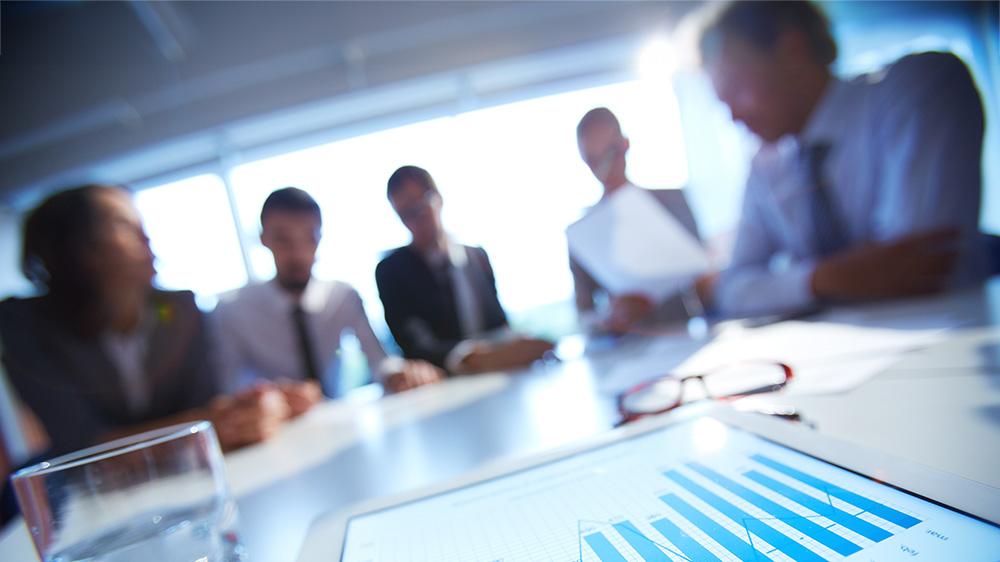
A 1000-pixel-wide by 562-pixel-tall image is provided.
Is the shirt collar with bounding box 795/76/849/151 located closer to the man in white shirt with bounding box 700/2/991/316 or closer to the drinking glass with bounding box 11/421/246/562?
the man in white shirt with bounding box 700/2/991/316

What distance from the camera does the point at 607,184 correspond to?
715mm

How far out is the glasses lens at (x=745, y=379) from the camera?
12.3 inches

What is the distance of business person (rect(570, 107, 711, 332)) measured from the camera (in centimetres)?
71

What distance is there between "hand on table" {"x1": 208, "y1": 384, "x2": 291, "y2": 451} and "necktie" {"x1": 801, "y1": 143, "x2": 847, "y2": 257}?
93 centimetres

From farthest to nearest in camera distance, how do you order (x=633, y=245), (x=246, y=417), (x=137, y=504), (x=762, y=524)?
(x=633, y=245)
(x=246, y=417)
(x=137, y=504)
(x=762, y=524)

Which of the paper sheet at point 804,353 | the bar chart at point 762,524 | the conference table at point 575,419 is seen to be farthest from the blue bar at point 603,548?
the paper sheet at point 804,353

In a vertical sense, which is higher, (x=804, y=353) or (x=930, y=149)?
(x=930, y=149)

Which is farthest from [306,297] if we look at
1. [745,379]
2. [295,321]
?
[745,379]

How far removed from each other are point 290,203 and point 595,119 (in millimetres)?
505

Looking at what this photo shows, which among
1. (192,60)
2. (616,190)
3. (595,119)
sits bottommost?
(616,190)

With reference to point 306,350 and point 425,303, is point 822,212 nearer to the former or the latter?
point 425,303

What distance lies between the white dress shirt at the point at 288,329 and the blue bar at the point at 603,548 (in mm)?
594

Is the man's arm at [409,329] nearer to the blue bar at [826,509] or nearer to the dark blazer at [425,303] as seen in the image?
the dark blazer at [425,303]

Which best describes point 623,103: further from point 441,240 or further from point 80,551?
point 80,551
